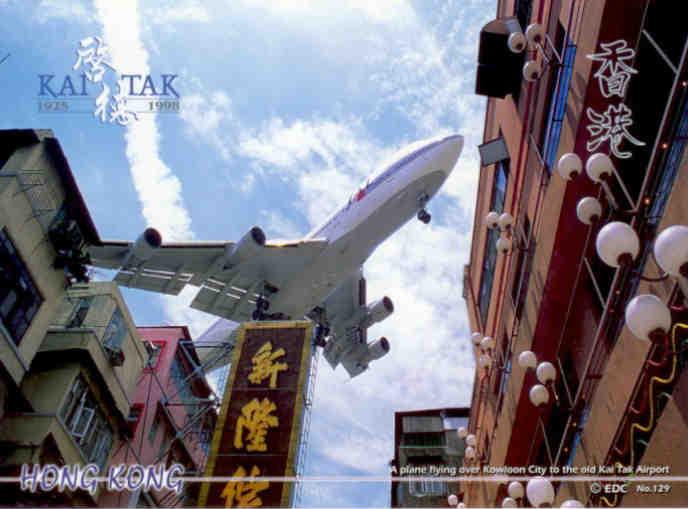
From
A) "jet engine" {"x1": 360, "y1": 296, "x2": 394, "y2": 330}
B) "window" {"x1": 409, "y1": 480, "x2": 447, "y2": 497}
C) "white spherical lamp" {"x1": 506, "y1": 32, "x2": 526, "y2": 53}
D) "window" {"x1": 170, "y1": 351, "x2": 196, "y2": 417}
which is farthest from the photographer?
"jet engine" {"x1": 360, "y1": 296, "x2": 394, "y2": 330}

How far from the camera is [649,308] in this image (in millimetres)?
4238

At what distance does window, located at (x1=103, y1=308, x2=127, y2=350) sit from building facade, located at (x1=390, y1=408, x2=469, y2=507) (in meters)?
11.6

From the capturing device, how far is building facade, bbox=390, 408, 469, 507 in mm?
22141

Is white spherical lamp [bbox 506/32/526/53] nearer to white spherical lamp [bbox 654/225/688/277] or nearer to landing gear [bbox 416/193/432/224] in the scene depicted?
white spherical lamp [bbox 654/225/688/277]

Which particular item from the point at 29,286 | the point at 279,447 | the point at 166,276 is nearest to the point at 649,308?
the point at 279,447

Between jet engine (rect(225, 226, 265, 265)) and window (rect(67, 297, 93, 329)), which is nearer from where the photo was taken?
window (rect(67, 297, 93, 329))

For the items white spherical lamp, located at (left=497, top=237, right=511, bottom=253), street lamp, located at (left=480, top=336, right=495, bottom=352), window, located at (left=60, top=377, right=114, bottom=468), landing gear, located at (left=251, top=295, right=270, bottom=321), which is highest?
landing gear, located at (left=251, top=295, right=270, bottom=321)

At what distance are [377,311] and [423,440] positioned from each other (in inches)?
244

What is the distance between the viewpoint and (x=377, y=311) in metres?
27.1

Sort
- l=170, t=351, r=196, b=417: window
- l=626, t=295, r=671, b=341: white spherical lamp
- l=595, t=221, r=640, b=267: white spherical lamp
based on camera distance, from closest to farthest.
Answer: l=626, t=295, r=671, b=341: white spherical lamp, l=595, t=221, r=640, b=267: white spherical lamp, l=170, t=351, r=196, b=417: window

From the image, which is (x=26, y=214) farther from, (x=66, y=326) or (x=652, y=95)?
(x=652, y=95)

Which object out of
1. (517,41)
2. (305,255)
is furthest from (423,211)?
(517,41)

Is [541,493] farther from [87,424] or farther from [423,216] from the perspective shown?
[423,216]

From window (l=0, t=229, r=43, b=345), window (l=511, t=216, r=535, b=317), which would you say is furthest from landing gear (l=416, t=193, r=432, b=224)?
window (l=0, t=229, r=43, b=345)
